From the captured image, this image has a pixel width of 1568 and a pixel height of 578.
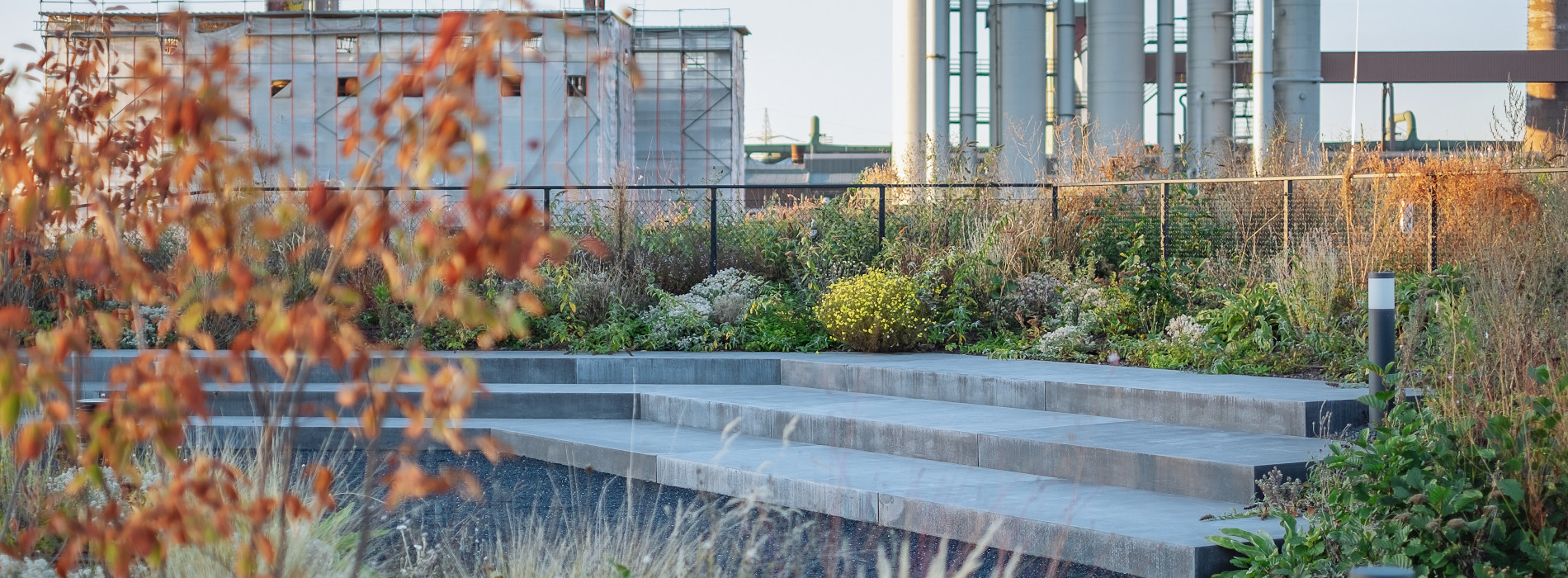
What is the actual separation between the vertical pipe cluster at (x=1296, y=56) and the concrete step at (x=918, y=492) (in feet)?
73.2

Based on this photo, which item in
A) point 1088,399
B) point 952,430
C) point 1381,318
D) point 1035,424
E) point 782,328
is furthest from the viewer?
point 782,328

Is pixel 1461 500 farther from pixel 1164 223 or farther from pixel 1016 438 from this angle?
pixel 1164 223

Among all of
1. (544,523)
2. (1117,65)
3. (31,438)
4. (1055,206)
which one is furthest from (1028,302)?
(1117,65)

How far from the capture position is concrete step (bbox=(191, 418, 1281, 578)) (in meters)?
4.51

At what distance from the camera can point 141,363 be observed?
1.95 meters

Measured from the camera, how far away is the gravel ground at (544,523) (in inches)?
167

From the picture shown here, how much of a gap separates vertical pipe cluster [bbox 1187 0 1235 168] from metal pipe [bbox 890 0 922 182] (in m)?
6.61

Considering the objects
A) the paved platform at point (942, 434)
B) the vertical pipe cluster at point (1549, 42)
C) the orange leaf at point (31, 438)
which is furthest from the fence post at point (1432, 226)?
the vertical pipe cluster at point (1549, 42)

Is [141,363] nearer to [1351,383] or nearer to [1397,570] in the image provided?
[1397,570]

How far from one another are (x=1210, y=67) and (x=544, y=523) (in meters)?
25.2

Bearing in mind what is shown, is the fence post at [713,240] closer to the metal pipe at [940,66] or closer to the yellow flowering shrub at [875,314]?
the yellow flowering shrub at [875,314]

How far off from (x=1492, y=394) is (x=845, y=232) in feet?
24.5

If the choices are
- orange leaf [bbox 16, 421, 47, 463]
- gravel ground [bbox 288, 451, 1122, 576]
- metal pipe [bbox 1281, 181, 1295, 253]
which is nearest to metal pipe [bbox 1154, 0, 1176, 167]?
metal pipe [bbox 1281, 181, 1295, 253]

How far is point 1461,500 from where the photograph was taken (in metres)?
3.58
